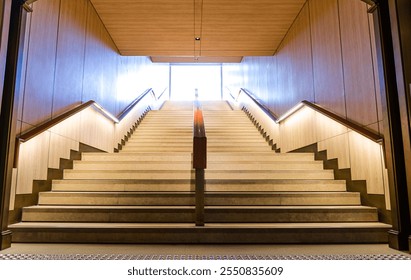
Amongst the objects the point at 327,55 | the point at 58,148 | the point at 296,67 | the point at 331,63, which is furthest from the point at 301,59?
the point at 58,148

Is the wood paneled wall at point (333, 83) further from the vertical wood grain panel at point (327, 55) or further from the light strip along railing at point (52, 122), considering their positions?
the light strip along railing at point (52, 122)

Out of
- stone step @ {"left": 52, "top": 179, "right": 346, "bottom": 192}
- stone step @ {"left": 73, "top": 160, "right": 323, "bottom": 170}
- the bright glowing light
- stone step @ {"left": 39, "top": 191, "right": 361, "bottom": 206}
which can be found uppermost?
the bright glowing light

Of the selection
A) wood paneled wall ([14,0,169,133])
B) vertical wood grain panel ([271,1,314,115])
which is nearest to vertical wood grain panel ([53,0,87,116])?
wood paneled wall ([14,0,169,133])

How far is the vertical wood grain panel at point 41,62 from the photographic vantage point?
370 cm

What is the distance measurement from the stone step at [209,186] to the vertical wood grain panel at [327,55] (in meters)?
1.06

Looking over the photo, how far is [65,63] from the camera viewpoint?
4680 mm

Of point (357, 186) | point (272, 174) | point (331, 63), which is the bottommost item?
point (357, 186)

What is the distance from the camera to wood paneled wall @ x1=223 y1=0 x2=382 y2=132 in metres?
3.70

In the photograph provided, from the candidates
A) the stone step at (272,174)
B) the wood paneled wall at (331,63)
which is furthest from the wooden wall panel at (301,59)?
the stone step at (272,174)

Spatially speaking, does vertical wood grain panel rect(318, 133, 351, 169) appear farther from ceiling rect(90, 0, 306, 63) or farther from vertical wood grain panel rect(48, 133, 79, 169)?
vertical wood grain panel rect(48, 133, 79, 169)

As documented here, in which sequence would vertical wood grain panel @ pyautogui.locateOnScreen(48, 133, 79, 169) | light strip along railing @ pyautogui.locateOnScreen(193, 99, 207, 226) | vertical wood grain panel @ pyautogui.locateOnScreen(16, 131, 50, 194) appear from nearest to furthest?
1. light strip along railing @ pyautogui.locateOnScreen(193, 99, 207, 226)
2. vertical wood grain panel @ pyautogui.locateOnScreen(16, 131, 50, 194)
3. vertical wood grain panel @ pyautogui.locateOnScreen(48, 133, 79, 169)

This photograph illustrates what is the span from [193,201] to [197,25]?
3993mm

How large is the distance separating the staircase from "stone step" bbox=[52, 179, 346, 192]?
0.04ft

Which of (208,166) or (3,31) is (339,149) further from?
(3,31)
